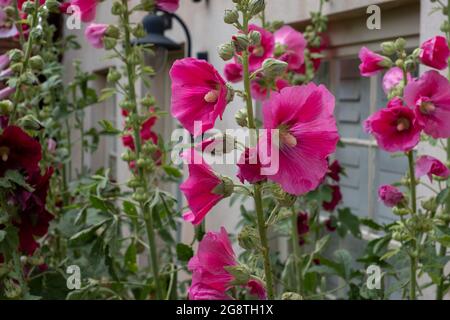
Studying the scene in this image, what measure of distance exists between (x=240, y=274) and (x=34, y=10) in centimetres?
70

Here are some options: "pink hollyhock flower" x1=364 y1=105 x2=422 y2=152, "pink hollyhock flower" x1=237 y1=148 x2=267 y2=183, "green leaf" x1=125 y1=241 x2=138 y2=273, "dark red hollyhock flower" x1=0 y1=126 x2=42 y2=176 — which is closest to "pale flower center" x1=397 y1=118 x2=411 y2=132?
"pink hollyhock flower" x1=364 y1=105 x2=422 y2=152

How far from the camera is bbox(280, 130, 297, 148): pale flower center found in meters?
0.65

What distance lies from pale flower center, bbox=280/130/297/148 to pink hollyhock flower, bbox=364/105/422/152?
1.18ft

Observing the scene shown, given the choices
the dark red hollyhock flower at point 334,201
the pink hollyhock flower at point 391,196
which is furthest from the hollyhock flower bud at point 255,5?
the dark red hollyhock flower at point 334,201

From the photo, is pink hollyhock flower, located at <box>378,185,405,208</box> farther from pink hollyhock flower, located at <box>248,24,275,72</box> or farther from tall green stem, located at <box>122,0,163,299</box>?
tall green stem, located at <box>122,0,163,299</box>

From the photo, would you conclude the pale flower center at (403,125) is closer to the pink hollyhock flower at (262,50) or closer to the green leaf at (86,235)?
the pink hollyhock flower at (262,50)

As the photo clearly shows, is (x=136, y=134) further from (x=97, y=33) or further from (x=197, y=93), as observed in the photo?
(x=197, y=93)

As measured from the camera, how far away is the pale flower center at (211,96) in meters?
0.69

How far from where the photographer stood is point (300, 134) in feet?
2.17

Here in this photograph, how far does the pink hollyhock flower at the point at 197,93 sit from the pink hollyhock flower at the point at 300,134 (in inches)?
2.8

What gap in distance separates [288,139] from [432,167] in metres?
0.49

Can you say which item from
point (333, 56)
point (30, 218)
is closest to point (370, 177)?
point (333, 56)

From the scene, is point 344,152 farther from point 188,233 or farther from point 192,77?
point 192,77

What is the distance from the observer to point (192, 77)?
69cm
